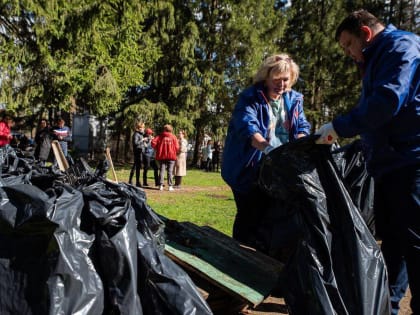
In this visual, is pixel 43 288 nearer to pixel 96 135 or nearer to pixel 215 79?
pixel 215 79

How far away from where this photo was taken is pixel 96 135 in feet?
79.8

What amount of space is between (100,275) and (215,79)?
17.4 metres

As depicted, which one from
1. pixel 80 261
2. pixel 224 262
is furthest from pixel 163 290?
→ pixel 224 262

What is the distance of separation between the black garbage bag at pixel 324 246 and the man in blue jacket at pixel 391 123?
18 cm

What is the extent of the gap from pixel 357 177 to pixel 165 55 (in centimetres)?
1608

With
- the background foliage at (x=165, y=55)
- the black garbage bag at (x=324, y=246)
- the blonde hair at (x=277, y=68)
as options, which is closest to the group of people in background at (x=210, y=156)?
the background foliage at (x=165, y=55)

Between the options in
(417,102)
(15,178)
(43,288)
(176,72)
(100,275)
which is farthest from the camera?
(176,72)

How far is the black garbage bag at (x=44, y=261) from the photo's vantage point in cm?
196

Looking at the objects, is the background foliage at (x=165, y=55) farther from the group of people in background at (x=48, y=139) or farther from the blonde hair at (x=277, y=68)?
the blonde hair at (x=277, y=68)

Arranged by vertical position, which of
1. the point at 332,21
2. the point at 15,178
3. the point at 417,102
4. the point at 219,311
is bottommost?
the point at 219,311

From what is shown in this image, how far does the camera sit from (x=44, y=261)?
200 cm

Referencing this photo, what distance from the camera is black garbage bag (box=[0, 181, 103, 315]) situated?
1965 mm

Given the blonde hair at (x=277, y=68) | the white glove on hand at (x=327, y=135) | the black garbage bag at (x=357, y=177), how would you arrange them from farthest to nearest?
the black garbage bag at (x=357, y=177) < the blonde hair at (x=277, y=68) < the white glove on hand at (x=327, y=135)

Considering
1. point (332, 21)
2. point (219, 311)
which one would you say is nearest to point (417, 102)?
point (219, 311)
